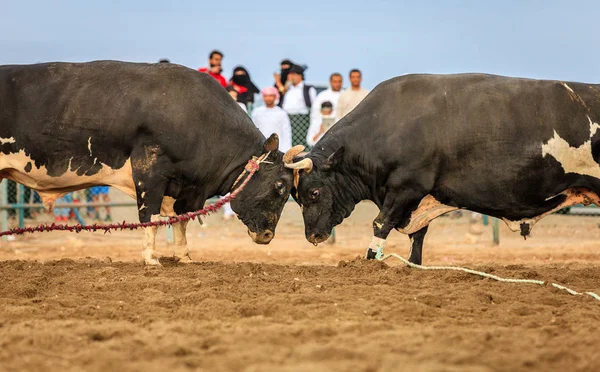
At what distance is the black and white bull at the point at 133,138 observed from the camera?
916cm

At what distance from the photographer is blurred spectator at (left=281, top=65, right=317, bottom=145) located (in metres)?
14.4

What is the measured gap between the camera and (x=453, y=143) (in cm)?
882

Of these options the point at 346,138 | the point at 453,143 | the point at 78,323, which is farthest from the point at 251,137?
the point at 78,323

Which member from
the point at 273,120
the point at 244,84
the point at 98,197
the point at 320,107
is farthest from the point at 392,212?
the point at 98,197

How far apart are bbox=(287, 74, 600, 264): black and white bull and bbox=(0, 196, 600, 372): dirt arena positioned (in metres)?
0.69

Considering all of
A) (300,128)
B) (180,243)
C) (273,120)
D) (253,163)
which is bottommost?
(180,243)

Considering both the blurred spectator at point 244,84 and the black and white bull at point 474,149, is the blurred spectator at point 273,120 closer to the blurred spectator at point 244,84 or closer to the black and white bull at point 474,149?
the blurred spectator at point 244,84

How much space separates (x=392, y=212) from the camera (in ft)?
29.5

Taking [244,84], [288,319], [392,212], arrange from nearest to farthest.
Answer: [288,319], [392,212], [244,84]

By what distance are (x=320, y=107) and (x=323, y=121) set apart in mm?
462

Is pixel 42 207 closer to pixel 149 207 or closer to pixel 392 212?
pixel 149 207

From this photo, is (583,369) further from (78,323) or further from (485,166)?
(485,166)

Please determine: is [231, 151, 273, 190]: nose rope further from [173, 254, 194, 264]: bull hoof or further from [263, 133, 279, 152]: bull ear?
[173, 254, 194, 264]: bull hoof

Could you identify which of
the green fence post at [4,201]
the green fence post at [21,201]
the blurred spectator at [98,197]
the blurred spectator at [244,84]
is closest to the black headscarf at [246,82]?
the blurred spectator at [244,84]
